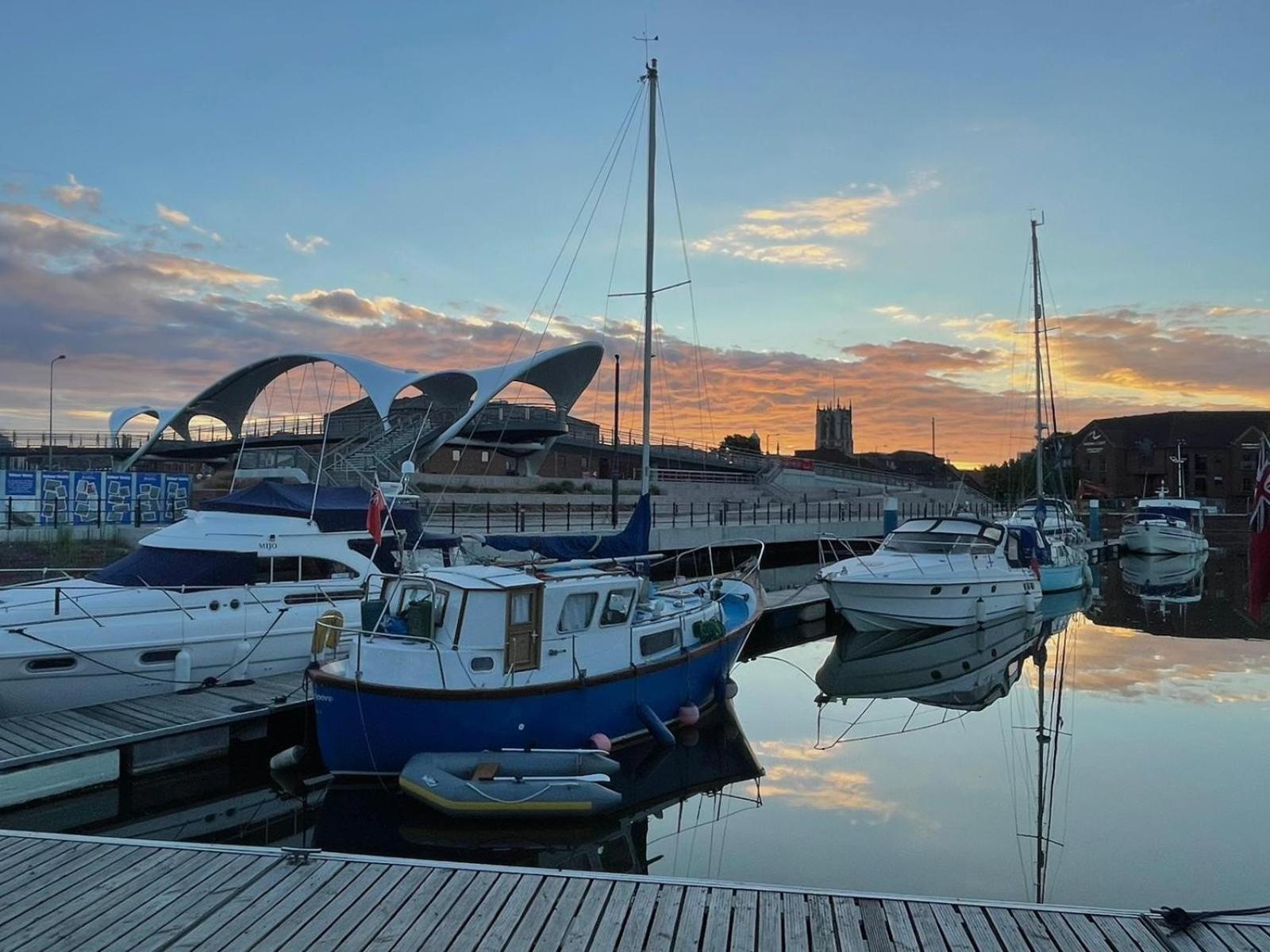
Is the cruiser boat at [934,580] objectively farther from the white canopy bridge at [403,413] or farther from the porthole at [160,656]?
the white canopy bridge at [403,413]

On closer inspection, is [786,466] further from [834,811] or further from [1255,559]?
[1255,559]

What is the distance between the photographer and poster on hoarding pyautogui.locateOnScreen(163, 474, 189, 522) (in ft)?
114

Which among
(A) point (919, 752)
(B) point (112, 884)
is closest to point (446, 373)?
(A) point (919, 752)

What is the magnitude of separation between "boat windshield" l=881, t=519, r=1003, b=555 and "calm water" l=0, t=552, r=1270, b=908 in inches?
229

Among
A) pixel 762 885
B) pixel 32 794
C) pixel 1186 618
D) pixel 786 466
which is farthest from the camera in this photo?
pixel 786 466

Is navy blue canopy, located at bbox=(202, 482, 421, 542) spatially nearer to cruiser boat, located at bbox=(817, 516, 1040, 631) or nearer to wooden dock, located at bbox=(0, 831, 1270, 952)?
wooden dock, located at bbox=(0, 831, 1270, 952)

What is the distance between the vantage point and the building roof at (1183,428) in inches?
3681

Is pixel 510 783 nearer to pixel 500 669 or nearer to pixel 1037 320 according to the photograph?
pixel 500 669

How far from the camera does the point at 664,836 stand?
11055 millimetres

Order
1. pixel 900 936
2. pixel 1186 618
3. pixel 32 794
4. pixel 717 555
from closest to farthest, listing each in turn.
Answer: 1. pixel 900 936
2. pixel 32 794
3. pixel 1186 618
4. pixel 717 555

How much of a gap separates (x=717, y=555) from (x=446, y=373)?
97.3 feet

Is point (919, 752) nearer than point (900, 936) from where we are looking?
No

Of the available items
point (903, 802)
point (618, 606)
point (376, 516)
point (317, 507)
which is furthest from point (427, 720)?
point (317, 507)

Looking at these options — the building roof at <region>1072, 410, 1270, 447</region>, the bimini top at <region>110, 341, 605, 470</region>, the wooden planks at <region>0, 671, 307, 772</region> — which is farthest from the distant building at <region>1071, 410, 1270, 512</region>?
the wooden planks at <region>0, 671, 307, 772</region>
